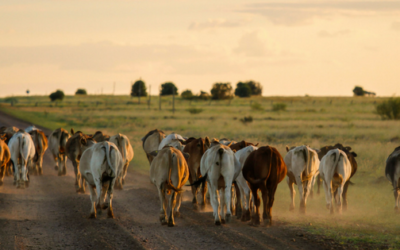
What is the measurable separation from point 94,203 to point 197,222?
8.97 feet

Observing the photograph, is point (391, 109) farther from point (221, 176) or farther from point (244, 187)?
point (221, 176)

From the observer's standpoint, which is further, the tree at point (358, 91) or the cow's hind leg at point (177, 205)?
the tree at point (358, 91)

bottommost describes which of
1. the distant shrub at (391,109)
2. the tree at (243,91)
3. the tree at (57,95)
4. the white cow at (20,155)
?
the white cow at (20,155)

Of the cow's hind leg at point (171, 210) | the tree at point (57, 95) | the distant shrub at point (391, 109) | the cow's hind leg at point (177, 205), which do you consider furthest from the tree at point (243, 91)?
the cow's hind leg at point (171, 210)

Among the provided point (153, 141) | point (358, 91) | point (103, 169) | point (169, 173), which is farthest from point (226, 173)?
point (358, 91)

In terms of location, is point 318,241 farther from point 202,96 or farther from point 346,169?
point 202,96

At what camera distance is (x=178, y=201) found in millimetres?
11789

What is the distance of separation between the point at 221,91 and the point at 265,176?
96.9m

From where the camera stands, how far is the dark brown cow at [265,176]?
1077 cm

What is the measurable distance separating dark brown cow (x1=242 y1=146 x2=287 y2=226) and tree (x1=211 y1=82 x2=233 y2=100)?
96098 mm

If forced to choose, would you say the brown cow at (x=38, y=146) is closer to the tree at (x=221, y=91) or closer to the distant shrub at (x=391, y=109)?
the distant shrub at (x=391, y=109)

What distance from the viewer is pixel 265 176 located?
10.8 meters

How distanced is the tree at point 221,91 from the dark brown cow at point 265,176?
96.1 m

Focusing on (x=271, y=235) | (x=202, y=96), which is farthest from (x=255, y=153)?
(x=202, y=96)
